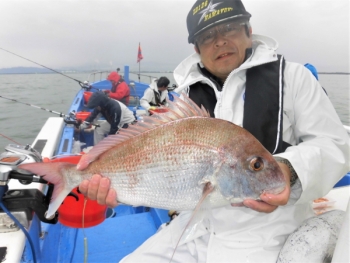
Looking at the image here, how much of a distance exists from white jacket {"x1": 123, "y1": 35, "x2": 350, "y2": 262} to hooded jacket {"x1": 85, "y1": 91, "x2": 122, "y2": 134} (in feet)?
16.7

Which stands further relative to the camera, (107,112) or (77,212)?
(107,112)

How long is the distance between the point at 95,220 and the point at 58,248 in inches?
28.5

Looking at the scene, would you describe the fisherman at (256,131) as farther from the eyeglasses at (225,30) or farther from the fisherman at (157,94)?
the fisherman at (157,94)

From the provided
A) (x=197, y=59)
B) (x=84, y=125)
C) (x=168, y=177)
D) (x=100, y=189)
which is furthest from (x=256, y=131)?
(x=84, y=125)

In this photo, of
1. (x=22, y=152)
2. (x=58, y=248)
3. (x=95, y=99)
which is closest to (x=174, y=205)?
(x=22, y=152)

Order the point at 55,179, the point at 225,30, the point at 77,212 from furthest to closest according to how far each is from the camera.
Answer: the point at 77,212 → the point at 225,30 → the point at 55,179

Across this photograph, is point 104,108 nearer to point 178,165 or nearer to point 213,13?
point 213,13

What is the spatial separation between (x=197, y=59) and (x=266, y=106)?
0.76 meters

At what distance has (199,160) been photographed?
4.58ft

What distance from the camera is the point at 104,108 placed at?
6668mm

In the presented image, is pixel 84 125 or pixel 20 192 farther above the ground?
pixel 20 192

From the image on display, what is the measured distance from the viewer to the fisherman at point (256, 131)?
5.01ft

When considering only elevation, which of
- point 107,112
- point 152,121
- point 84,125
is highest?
point 152,121

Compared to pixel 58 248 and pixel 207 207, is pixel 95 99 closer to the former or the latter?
→ pixel 58 248
